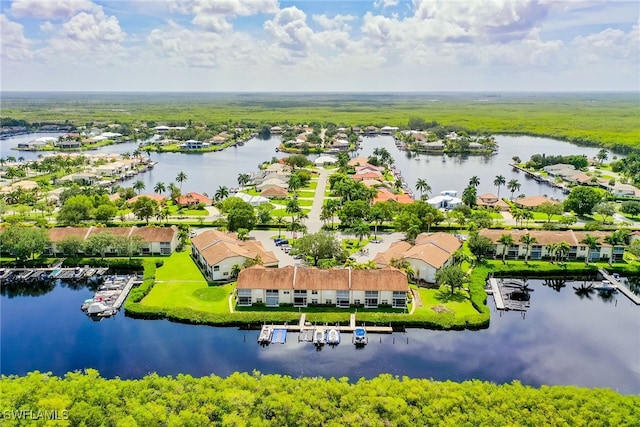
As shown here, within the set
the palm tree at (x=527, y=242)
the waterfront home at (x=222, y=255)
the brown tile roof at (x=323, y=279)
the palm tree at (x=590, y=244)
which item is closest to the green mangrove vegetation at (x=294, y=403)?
the brown tile roof at (x=323, y=279)

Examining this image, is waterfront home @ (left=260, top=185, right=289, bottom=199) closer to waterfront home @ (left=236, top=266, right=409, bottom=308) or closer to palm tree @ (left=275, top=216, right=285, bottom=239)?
palm tree @ (left=275, top=216, right=285, bottom=239)

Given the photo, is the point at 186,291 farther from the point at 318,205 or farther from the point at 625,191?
the point at 625,191

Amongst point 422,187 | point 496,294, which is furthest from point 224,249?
point 422,187

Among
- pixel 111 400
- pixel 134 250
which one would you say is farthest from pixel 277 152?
pixel 111 400

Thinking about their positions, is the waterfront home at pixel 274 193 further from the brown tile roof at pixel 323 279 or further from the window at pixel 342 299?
the window at pixel 342 299

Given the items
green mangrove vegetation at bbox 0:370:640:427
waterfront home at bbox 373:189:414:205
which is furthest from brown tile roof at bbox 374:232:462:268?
Answer: waterfront home at bbox 373:189:414:205

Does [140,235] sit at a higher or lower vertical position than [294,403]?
lower
